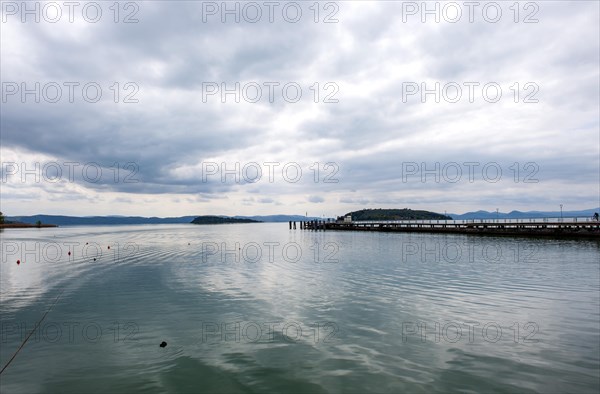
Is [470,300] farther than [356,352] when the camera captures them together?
Yes

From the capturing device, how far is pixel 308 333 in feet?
45.8

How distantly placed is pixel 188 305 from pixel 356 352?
10.8 metres

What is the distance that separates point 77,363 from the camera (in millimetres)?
11383

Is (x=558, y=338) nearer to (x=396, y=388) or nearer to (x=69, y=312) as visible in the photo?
(x=396, y=388)

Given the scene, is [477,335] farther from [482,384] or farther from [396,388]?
[396,388]

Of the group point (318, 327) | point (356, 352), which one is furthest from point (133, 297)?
point (356, 352)

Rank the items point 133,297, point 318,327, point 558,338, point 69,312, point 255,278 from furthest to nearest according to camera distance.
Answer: point 255,278, point 133,297, point 69,312, point 318,327, point 558,338

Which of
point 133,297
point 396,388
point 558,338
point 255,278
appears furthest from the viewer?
point 255,278

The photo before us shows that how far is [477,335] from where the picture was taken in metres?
13.3

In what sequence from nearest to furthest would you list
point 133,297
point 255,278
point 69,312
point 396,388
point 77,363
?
point 396,388 → point 77,363 → point 69,312 → point 133,297 → point 255,278

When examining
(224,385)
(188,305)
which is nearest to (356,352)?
(224,385)

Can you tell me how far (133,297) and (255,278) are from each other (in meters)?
9.16

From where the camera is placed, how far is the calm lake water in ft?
32.7

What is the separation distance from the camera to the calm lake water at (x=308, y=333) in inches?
392
